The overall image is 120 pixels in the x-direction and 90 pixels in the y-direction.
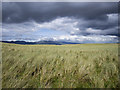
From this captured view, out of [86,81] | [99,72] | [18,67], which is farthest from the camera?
[18,67]

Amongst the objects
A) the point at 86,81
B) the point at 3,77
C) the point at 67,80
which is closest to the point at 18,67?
the point at 3,77

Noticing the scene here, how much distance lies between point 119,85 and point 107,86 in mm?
464

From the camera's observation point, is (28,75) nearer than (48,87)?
No

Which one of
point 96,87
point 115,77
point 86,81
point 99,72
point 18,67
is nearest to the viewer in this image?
point 96,87

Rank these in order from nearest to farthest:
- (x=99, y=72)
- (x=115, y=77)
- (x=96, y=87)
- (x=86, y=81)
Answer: (x=96, y=87) < (x=86, y=81) < (x=115, y=77) < (x=99, y=72)

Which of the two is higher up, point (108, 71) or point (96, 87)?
point (108, 71)

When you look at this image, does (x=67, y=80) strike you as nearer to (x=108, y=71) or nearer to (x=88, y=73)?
(x=88, y=73)

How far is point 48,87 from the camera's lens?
2.92 metres

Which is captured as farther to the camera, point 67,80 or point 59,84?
point 67,80

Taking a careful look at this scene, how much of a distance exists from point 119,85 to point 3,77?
459cm

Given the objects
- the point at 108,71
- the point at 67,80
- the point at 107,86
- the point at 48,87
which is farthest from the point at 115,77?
the point at 48,87

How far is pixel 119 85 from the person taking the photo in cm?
302

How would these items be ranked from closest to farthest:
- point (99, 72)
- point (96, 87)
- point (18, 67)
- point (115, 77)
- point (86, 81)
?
point (96, 87) → point (86, 81) → point (115, 77) → point (99, 72) → point (18, 67)

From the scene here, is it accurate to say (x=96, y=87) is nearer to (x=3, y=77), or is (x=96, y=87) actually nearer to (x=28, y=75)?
(x=28, y=75)
